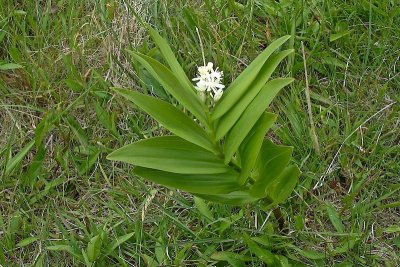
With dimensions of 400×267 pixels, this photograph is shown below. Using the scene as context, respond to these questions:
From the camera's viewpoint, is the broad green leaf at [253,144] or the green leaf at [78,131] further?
the green leaf at [78,131]

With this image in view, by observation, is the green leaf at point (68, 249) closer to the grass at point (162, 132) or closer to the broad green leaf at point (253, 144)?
the grass at point (162, 132)

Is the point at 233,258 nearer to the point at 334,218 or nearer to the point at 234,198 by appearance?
the point at 234,198

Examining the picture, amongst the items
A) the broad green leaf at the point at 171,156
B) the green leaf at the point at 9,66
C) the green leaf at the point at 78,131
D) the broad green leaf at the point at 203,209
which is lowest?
the broad green leaf at the point at 203,209

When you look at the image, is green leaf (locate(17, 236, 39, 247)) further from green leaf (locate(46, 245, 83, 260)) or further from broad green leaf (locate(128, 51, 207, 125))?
broad green leaf (locate(128, 51, 207, 125))

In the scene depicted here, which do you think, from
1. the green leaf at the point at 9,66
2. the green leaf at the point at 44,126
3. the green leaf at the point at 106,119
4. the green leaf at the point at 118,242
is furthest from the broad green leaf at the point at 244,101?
the green leaf at the point at 9,66

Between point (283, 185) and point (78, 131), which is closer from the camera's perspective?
point (283, 185)

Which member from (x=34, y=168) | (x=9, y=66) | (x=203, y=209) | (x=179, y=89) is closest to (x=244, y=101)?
(x=179, y=89)

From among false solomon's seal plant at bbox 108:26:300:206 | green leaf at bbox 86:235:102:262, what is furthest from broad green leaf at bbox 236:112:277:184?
green leaf at bbox 86:235:102:262
